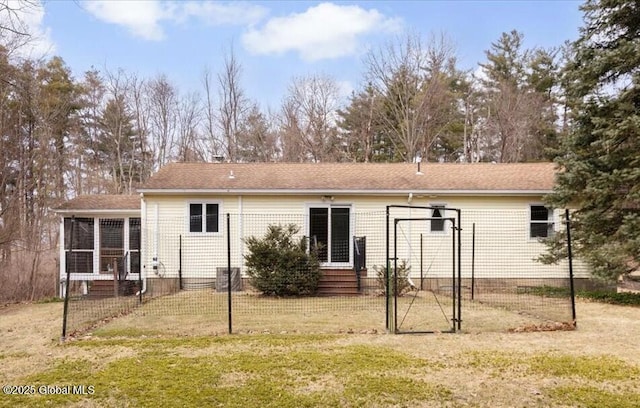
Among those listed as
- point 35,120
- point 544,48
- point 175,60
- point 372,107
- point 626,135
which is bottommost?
point 626,135

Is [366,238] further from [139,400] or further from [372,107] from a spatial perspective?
[372,107]

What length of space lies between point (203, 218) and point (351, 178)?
4477 mm

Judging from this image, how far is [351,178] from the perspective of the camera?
44.7 feet

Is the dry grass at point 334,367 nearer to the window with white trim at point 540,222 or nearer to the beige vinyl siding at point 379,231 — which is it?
the beige vinyl siding at point 379,231

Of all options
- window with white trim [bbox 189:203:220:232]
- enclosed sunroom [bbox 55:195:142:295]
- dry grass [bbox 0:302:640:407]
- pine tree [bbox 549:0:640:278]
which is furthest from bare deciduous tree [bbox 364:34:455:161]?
dry grass [bbox 0:302:640:407]

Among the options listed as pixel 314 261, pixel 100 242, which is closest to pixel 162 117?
pixel 100 242

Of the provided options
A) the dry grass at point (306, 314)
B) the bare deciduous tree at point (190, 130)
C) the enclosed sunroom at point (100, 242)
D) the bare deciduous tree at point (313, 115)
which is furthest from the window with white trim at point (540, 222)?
the bare deciduous tree at point (190, 130)

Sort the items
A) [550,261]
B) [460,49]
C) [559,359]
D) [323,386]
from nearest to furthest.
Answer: [323,386], [559,359], [550,261], [460,49]

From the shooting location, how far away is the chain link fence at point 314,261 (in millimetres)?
10984

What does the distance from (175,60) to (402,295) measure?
18156 mm

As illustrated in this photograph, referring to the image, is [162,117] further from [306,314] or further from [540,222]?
[540,222]

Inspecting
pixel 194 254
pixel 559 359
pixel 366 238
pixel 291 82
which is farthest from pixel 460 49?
pixel 559 359

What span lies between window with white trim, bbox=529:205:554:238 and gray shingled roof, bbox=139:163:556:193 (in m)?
0.65

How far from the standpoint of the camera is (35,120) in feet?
60.7
